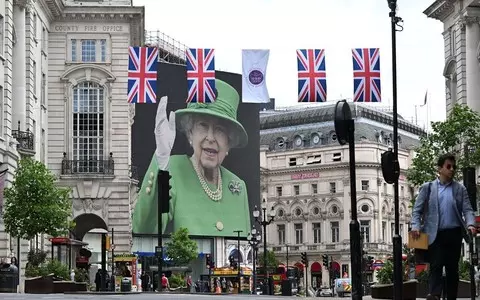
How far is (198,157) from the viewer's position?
123812 mm

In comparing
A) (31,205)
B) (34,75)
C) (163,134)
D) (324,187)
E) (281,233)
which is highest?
(163,134)

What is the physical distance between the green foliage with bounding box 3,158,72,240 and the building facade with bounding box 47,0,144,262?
23.7m

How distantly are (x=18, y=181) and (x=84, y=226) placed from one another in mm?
32783

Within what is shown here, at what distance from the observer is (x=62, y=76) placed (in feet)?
282

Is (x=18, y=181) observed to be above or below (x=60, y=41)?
below

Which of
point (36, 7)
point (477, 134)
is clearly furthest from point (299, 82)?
point (36, 7)

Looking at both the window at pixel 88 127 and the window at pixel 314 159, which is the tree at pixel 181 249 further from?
the window at pixel 314 159

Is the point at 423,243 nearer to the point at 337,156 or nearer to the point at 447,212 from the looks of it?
the point at 447,212

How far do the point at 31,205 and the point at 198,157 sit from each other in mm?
63044

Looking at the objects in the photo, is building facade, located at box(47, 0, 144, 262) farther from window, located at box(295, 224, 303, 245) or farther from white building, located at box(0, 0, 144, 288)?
window, located at box(295, 224, 303, 245)

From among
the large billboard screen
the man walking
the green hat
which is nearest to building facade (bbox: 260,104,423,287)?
the large billboard screen

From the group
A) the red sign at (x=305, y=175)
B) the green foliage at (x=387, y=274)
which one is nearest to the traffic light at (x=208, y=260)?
the red sign at (x=305, y=175)

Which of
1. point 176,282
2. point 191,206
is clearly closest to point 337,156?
point 191,206

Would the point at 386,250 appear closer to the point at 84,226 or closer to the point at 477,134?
the point at 84,226
